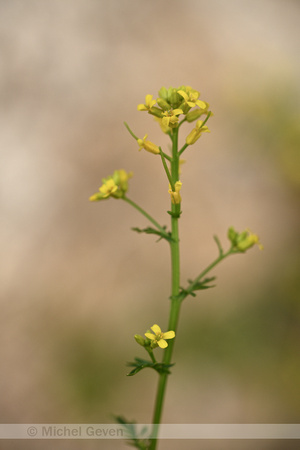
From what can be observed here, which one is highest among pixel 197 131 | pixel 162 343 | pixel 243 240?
pixel 197 131

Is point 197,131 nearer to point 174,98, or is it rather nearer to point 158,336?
point 174,98

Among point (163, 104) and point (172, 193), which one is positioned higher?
point (163, 104)

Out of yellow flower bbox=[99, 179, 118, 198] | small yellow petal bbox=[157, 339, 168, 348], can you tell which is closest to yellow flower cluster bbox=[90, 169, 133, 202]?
yellow flower bbox=[99, 179, 118, 198]

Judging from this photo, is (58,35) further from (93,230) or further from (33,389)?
(33,389)

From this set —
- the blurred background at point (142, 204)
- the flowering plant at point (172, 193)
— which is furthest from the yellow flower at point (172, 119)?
the blurred background at point (142, 204)

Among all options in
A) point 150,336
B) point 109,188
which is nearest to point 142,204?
point 109,188

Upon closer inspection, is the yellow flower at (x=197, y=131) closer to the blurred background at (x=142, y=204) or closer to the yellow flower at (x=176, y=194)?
the yellow flower at (x=176, y=194)

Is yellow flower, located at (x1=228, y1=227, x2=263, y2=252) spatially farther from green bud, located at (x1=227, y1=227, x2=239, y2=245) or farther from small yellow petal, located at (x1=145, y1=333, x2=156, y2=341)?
small yellow petal, located at (x1=145, y1=333, x2=156, y2=341)

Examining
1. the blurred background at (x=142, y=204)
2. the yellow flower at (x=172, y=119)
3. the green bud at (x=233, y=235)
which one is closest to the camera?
the yellow flower at (x=172, y=119)
